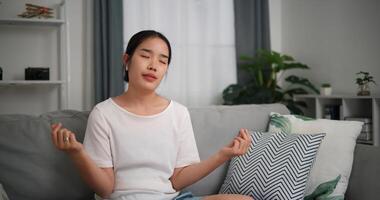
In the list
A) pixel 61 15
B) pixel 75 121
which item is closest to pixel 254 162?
pixel 75 121

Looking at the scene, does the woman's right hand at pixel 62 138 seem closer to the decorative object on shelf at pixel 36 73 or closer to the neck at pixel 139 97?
the neck at pixel 139 97

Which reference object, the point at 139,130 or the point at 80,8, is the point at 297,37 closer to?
the point at 80,8

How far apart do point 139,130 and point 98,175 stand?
0.65ft

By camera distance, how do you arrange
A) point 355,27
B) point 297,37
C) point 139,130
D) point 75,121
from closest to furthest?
1. point 139,130
2. point 75,121
3. point 355,27
4. point 297,37

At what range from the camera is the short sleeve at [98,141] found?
4.33 ft

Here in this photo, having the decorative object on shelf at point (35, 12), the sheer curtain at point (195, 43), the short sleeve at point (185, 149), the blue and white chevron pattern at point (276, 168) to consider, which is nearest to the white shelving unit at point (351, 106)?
the sheer curtain at point (195, 43)

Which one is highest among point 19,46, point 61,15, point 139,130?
point 61,15

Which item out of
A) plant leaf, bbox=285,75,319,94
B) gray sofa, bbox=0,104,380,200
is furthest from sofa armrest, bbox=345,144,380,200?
plant leaf, bbox=285,75,319,94

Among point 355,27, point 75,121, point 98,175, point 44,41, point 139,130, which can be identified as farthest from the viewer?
point 44,41

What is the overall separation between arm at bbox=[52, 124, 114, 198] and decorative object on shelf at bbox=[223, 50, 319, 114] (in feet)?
7.15

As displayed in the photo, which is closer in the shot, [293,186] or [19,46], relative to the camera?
[293,186]

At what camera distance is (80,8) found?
3.55 metres

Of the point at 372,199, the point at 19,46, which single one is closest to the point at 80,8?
the point at 19,46

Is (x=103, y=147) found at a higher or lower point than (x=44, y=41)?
lower
